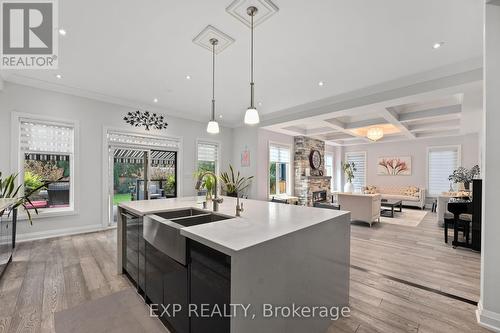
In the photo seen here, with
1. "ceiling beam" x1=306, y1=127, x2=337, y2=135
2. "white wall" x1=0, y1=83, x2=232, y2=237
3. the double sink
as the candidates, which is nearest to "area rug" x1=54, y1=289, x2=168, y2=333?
the double sink

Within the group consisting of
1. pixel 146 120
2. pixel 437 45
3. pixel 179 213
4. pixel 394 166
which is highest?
pixel 437 45

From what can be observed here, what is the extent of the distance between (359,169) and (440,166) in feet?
9.23

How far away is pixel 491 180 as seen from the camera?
1.84 meters

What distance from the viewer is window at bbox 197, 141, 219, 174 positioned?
21.1ft

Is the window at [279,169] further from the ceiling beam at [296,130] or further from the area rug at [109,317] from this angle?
the area rug at [109,317]

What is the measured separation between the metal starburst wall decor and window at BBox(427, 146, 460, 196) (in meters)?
9.23

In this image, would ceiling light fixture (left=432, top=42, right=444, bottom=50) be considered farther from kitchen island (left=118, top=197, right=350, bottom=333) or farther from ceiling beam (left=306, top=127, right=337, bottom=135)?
ceiling beam (left=306, top=127, right=337, bottom=135)

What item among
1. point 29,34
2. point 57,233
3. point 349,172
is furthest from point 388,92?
point 57,233

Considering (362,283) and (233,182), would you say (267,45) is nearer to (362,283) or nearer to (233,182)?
(362,283)

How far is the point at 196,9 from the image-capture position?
2.21 metres

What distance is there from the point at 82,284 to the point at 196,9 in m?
3.21

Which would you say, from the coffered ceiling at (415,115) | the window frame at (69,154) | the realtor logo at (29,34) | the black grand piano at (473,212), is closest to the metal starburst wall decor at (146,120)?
A: the window frame at (69,154)

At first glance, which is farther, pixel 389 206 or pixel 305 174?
pixel 305 174

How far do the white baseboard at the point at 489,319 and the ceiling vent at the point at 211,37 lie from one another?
3618 mm
